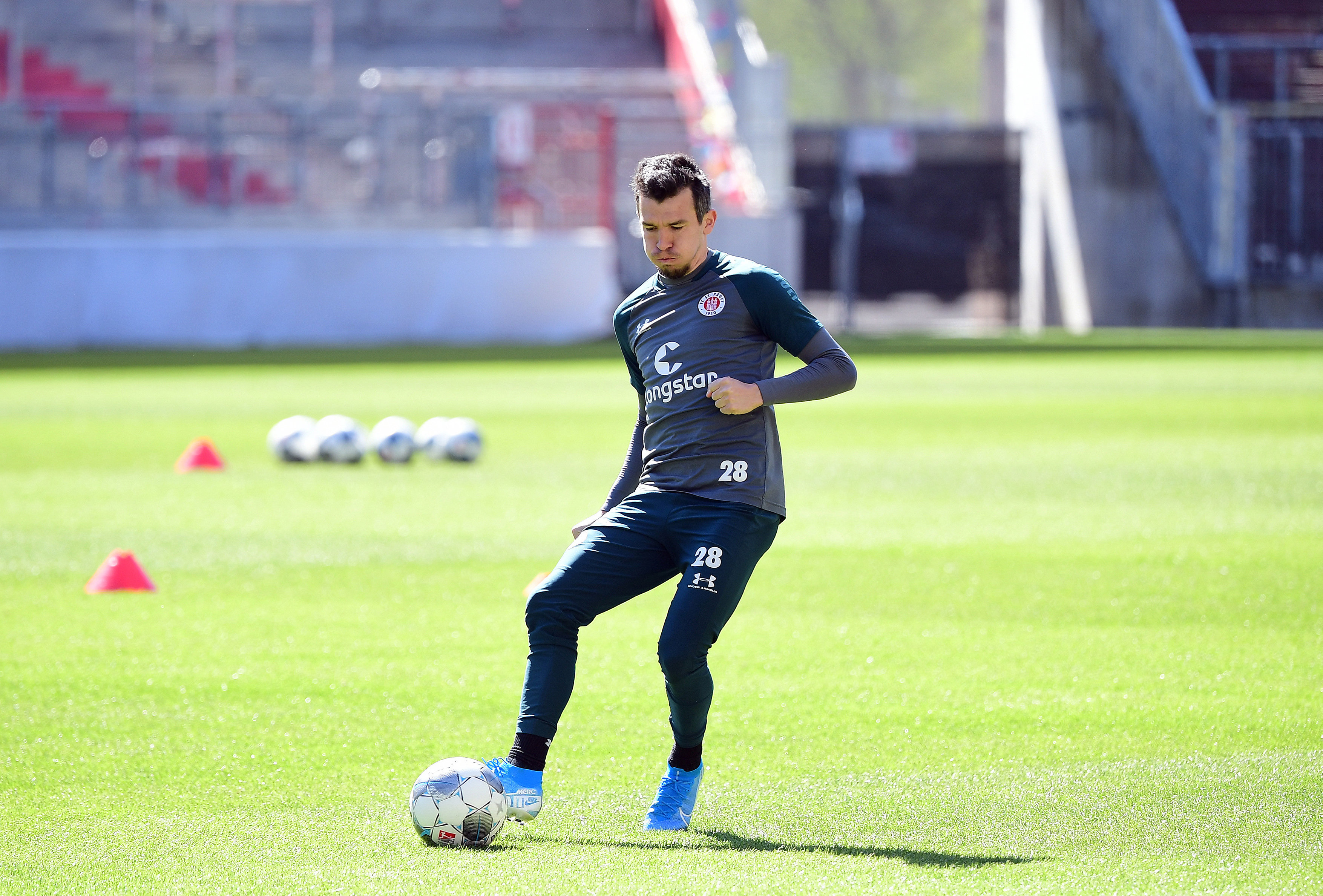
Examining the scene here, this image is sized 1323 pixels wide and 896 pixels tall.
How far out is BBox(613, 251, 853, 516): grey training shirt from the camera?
5.34 m

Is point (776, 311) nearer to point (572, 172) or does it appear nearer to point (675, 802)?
point (675, 802)

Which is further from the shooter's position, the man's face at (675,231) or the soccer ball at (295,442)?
the soccer ball at (295,442)

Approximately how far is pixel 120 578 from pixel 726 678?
3.32 m

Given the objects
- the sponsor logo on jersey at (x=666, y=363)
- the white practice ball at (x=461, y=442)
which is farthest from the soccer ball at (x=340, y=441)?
the sponsor logo on jersey at (x=666, y=363)

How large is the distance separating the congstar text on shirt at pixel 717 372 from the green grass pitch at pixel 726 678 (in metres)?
0.94

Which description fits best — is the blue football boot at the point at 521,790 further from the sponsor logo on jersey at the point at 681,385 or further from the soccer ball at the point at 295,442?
the soccer ball at the point at 295,442

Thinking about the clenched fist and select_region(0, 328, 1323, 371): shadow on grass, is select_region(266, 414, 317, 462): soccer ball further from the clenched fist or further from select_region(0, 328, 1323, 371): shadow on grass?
select_region(0, 328, 1323, 371): shadow on grass

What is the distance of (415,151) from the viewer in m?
28.5

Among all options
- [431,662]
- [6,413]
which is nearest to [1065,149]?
[6,413]

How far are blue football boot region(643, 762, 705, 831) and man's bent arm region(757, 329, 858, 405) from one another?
105 cm

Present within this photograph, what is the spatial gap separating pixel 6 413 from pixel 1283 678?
1406 cm

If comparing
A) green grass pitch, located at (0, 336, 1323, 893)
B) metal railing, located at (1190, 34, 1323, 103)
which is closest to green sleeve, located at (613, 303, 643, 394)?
green grass pitch, located at (0, 336, 1323, 893)

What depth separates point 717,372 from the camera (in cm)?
538

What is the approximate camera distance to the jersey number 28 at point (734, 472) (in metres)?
5.31
